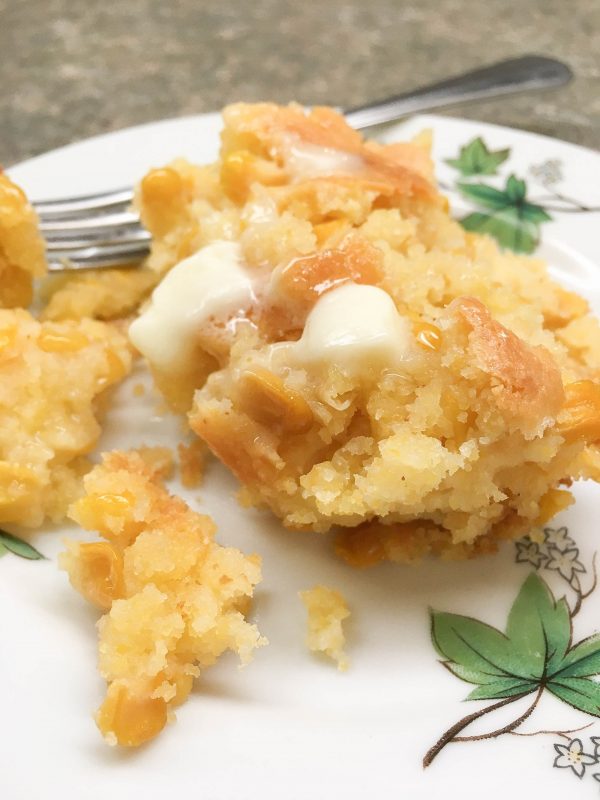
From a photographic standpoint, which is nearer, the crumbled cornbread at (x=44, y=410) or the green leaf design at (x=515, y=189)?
the crumbled cornbread at (x=44, y=410)

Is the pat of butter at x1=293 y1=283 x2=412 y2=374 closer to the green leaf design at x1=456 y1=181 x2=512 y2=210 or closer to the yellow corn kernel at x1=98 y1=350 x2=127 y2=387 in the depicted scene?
the yellow corn kernel at x1=98 y1=350 x2=127 y2=387

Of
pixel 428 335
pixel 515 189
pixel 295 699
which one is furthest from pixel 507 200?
pixel 295 699

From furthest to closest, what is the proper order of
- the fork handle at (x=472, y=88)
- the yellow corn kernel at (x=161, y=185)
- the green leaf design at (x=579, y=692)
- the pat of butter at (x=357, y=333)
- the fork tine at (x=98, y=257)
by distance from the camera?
the fork handle at (x=472, y=88), the fork tine at (x=98, y=257), the yellow corn kernel at (x=161, y=185), the pat of butter at (x=357, y=333), the green leaf design at (x=579, y=692)

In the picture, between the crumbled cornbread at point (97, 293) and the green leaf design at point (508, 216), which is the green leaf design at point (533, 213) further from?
the crumbled cornbread at point (97, 293)

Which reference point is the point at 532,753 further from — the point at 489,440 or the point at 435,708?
the point at 489,440

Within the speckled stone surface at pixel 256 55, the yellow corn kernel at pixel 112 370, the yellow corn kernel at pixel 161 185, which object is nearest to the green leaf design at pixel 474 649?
the yellow corn kernel at pixel 112 370

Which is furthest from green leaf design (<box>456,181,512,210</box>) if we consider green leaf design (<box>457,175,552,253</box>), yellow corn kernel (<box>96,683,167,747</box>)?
yellow corn kernel (<box>96,683,167,747</box>)
